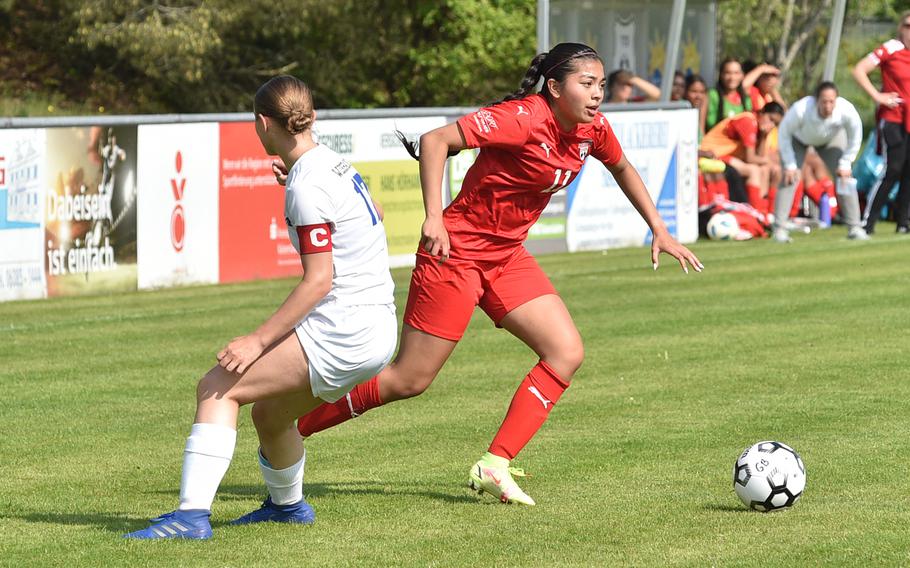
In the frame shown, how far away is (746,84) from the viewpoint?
23.1m

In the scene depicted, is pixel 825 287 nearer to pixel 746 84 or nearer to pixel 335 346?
pixel 746 84

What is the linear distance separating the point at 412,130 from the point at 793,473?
454 inches

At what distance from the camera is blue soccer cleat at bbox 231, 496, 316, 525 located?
6.52m

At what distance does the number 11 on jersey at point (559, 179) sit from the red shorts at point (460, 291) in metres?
0.35

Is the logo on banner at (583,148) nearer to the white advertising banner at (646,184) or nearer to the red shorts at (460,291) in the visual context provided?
the red shorts at (460,291)

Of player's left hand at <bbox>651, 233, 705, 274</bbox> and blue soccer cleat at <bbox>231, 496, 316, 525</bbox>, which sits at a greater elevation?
player's left hand at <bbox>651, 233, 705, 274</bbox>

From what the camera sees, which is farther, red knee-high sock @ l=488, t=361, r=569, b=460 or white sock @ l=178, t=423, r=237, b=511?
red knee-high sock @ l=488, t=361, r=569, b=460

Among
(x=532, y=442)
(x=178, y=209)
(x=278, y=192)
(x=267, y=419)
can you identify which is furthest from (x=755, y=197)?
(x=267, y=419)

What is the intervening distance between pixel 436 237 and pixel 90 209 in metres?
9.26

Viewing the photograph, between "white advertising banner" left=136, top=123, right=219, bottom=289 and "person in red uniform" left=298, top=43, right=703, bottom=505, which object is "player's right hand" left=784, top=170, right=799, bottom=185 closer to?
"white advertising banner" left=136, top=123, right=219, bottom=289

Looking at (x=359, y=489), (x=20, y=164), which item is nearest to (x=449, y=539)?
(x=359, y=489)

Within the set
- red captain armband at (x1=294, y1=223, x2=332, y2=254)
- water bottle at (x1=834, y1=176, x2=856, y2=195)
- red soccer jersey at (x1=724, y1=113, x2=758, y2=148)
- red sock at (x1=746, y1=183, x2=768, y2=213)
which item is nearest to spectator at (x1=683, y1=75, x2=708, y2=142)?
red soccer jersey at (x1=724, y1=113, x2=758, y2=148)

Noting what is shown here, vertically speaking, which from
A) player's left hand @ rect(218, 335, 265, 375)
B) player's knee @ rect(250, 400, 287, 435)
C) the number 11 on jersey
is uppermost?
the number 11 on jersey

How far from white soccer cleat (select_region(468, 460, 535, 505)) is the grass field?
0.20 feet
